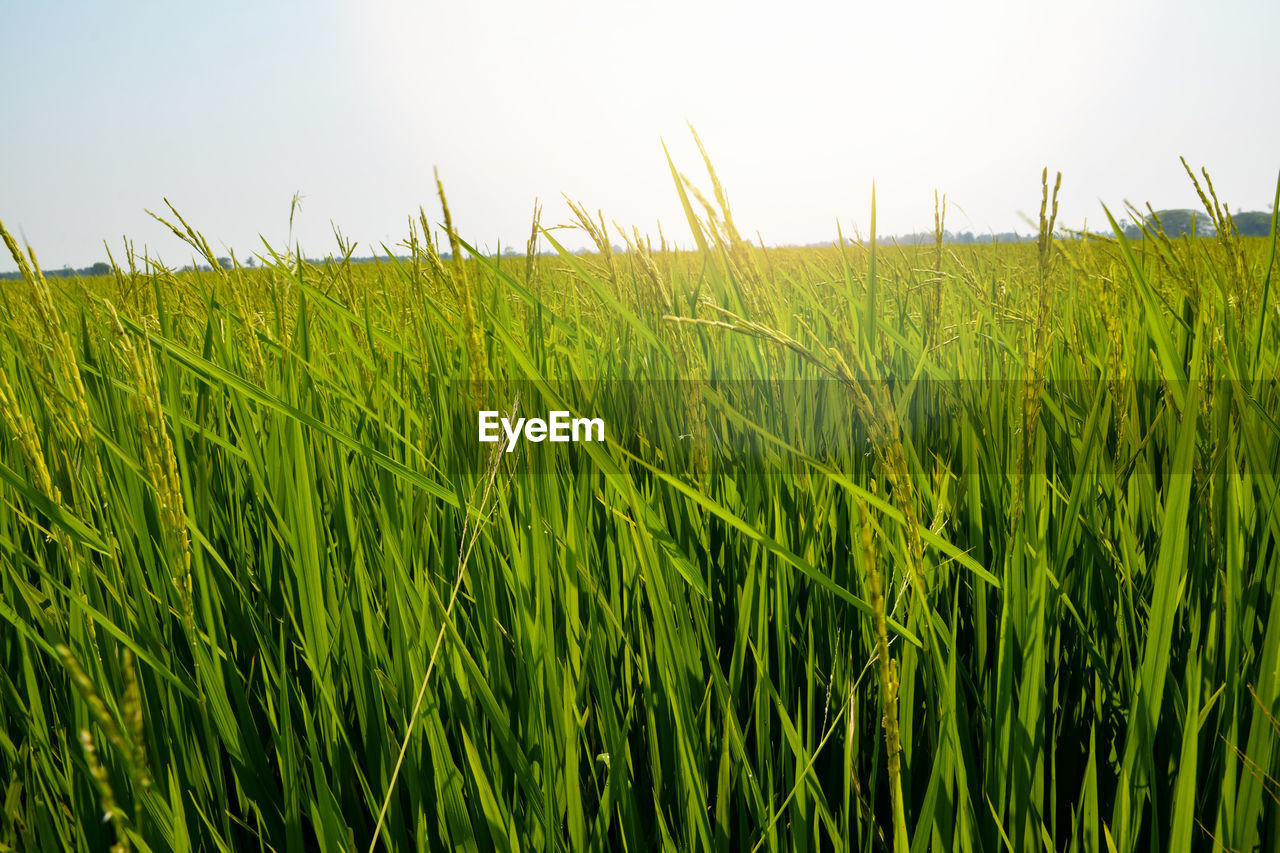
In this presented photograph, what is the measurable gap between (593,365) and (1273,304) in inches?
53.8

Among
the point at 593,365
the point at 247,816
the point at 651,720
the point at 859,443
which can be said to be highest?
the point at 593,365

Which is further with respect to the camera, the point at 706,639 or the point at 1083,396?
the point at 1083,396

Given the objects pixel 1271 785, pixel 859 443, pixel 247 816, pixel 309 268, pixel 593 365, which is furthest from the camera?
pixel 309 268

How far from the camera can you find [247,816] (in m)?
0.70

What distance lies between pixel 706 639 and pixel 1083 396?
1.03 m

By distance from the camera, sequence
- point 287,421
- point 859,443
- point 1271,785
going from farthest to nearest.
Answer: point 859,443 → point 287,421 → point 1271,785

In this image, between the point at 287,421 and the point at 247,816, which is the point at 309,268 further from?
the point at 247,816

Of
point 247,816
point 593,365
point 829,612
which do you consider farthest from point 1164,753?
point 593,365

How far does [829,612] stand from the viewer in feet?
2.46

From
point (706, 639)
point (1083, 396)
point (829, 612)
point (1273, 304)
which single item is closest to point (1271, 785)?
point (829, 612)

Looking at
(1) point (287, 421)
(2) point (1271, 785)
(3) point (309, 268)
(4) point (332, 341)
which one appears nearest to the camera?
(2) point (1271, 785)

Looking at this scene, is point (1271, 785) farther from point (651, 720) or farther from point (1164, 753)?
point (651, 720)

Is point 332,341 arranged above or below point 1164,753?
above

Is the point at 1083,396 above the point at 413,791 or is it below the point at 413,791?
above
